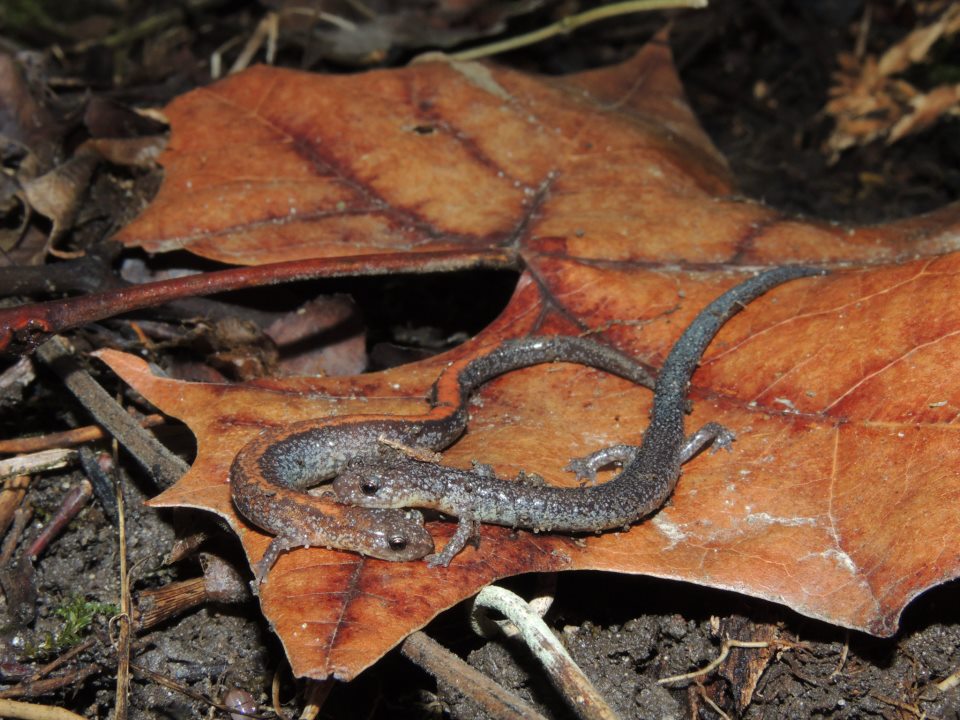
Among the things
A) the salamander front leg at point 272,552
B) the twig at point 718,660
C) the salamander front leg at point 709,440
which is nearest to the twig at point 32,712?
the salamander front leg at point 272,552

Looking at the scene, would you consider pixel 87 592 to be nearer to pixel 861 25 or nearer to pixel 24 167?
pixel 24 167

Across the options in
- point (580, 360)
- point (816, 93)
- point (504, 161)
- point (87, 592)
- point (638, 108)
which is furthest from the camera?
point (816, 93)

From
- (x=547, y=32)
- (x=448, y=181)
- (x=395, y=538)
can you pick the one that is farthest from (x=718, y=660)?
(x=547, y=32)

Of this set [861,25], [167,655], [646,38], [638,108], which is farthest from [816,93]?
[167,655]

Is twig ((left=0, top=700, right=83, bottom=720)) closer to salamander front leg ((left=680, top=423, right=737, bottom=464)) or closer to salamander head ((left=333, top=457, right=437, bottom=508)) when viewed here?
salamander head ((left=333, top=457, right=437, bottom=508))

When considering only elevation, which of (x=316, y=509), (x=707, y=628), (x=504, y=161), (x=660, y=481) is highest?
(x=504, y=161)

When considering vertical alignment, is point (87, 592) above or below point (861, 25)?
below
